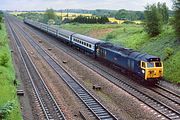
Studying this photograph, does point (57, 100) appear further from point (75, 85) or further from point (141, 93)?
point (141, 93)

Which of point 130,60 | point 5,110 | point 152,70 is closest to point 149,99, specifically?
point 152,70

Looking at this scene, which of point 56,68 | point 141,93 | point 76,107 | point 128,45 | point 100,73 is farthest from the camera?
point 128,45

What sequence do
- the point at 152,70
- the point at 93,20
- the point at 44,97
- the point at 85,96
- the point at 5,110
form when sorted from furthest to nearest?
the point at 93,20 < the point at 152,70 < the point at 85,96 < the point at 44,97 < the point at 5,110

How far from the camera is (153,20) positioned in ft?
Answer: 153

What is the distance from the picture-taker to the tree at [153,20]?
46.3 metres

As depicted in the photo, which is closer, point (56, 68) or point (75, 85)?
point (75, 85)

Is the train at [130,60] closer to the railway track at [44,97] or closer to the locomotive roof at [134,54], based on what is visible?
the locomotive roof at [134,54]


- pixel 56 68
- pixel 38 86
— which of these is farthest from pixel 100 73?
pixel 38 86

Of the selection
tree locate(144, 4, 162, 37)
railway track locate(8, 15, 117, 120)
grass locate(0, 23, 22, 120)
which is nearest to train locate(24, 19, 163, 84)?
railway track locate(8, 15, 117, 120)

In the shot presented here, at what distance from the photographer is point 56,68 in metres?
38.5

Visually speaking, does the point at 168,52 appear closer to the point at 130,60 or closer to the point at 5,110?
the point at 130,60

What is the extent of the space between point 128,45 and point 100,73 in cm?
1695

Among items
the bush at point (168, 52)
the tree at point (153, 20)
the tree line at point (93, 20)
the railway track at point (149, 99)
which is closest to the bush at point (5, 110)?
the railway track at point (149, 99)

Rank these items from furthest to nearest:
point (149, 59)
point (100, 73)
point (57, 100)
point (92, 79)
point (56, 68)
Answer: point (56, 68) → point (100, 73) → point (92, 79) → point (149, 59) → point (57, 100)
